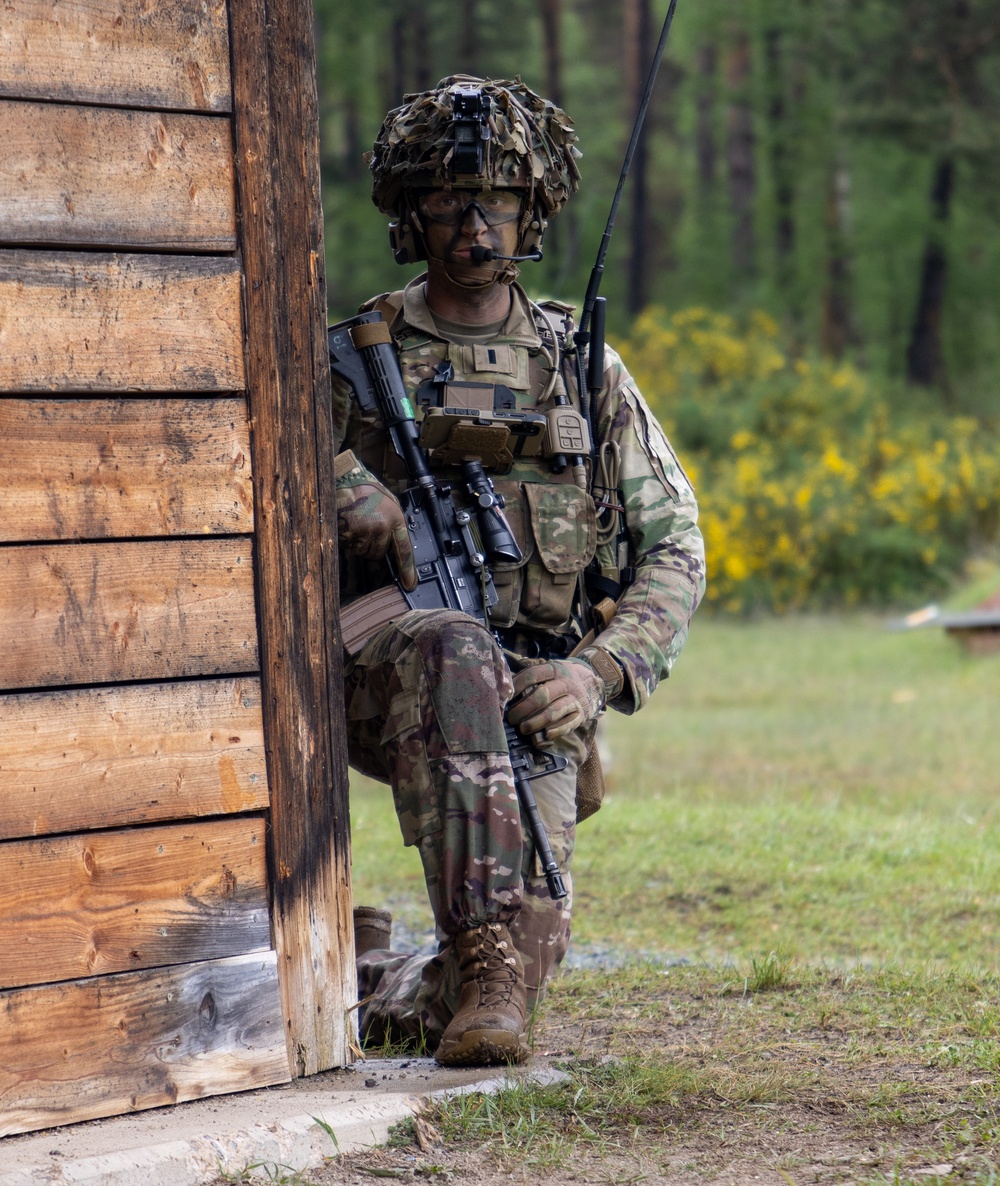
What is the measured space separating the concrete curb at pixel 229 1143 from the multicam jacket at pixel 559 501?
1.10m

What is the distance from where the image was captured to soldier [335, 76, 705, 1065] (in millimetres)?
2996

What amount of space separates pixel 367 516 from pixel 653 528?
746mm

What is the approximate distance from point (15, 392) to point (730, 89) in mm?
24045

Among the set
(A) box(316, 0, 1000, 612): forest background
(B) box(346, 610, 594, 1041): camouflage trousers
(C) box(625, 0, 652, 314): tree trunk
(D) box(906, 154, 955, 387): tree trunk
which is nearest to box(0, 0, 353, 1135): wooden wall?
(B) box(346, 610, 594, 1041): camouflage trousers

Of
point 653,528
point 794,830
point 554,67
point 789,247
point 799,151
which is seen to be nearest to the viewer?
point 653,528

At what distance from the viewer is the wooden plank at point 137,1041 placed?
250cm

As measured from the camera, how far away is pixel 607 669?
3.31 meters

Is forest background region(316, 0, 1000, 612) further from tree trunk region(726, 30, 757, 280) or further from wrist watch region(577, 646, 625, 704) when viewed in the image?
wrist watch region(577, 646, 625, 704)

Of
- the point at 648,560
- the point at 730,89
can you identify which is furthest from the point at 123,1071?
the point at 730,89

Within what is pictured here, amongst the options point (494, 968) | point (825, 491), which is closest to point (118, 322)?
point (494, 968)

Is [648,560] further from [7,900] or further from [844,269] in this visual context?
[844,269]

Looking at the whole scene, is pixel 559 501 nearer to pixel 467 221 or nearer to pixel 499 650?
pixel 499 650

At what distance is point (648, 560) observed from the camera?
3561 millimetres

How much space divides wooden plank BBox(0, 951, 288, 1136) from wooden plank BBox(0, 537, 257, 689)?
0.53 m
